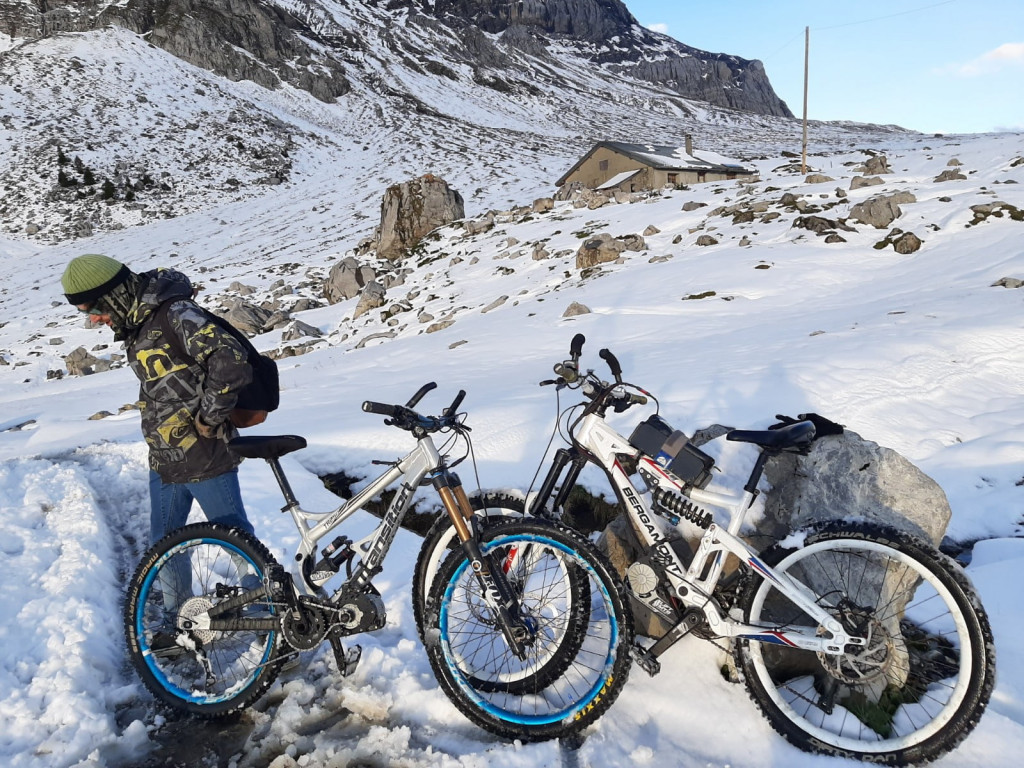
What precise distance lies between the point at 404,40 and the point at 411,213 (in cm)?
10713

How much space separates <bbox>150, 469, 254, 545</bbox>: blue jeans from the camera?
3.68 metres

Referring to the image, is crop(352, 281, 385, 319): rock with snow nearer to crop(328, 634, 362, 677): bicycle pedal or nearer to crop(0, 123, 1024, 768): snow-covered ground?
crop(0, 123, 1024, 768): snow-covered ground

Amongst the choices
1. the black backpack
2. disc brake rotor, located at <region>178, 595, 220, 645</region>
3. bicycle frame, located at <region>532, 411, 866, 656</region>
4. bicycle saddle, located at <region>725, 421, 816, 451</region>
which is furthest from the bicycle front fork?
disc brake rotor, located at <region>178, 595, 220, 645</region>

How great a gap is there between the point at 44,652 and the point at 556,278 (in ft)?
57.0

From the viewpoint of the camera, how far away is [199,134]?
193 ft

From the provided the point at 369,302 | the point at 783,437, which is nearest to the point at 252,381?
the point at 783,437

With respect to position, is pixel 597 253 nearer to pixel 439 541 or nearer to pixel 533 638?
pixel 439 541

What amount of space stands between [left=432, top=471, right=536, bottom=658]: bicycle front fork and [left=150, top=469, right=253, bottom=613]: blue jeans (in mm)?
1423

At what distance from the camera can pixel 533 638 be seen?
316cm

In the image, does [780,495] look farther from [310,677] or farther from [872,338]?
[872,338]

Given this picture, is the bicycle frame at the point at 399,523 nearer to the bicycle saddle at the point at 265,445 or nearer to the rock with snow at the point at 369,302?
the bicycle saddle at the point at 265,445

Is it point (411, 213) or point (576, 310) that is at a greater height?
point (411, 213)

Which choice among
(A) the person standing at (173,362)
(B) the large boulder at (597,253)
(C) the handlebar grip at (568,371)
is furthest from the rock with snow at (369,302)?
(C) the handlebar grip at (568,371)

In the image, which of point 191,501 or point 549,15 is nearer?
point 191,501
